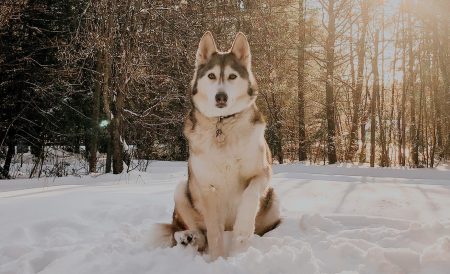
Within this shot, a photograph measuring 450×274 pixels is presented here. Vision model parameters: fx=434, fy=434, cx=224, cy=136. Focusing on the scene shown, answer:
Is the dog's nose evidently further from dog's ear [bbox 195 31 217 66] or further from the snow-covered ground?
the snow-covered ground

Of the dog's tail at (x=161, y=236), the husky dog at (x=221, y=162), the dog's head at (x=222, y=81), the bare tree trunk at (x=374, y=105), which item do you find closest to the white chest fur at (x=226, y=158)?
the husky dog at (x=221, y=162)

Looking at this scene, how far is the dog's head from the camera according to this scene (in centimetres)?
365

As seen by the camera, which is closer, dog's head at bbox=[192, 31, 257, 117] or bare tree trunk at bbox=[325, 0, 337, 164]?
dog's head at bbox=[192, 31, 257, 117]

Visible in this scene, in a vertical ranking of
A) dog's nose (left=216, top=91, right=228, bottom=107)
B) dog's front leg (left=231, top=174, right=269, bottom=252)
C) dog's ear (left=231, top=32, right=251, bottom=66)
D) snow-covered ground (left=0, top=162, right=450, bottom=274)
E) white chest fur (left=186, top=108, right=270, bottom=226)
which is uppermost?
dog's ear (left=231, top=32, right=251, bottom=66)

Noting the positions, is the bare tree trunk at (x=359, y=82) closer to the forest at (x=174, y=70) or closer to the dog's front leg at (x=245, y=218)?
the forest at (x=174, y=70)

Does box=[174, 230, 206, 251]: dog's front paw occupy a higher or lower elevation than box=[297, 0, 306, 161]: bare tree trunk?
lower

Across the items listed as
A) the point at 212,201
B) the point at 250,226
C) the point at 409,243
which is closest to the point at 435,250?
the point at 409,243

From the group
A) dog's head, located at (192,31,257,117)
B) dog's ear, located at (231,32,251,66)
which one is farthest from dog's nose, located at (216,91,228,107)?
dog's ear, located at (231,32,251,66)

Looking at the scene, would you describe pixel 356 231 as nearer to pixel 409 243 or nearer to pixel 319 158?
pixel 409 243

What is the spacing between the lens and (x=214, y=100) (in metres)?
3.63

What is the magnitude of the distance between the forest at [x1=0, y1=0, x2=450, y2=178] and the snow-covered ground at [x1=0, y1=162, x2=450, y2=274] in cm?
610

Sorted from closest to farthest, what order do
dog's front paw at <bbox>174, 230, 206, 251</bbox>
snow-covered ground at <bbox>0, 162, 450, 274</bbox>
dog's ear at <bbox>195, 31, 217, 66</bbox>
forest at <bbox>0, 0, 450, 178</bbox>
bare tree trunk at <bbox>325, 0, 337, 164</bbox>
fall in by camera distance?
snow-covered ground at <bbox>0, 162, 450, 274</bbox>, dog's front paw at <bbox>174, 230, 206, 251</bbox>, dog's ear at <bbox>195, 31, 217, 66</bbox>, forest at <bbox>0, 0, 450, 178</bbox>, bare tree trunk at <bbox>325, 0, 337, 164</bbox>

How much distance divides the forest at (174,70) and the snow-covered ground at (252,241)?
6.10m

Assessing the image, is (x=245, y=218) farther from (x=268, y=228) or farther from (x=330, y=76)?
(x=330, y=76)
